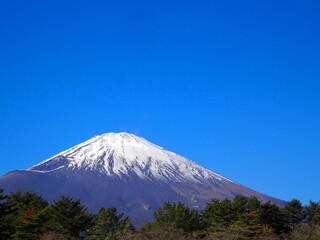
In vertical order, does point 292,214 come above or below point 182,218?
above

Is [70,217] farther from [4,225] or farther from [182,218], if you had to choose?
[182,218]

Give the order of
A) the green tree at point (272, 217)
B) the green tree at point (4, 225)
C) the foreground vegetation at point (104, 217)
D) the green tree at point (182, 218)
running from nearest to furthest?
the green tree at point (4, 225)
the foreground vegetation at point (104, 217)
the green tree at point (182, 218)
the green tree at point (272, 217)

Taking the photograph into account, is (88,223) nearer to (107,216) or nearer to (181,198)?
(107,216)

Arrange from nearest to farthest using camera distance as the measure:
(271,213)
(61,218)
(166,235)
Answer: (166,235) < (61,218) < (271,213)

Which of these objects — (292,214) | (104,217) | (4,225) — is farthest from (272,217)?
(4,225)

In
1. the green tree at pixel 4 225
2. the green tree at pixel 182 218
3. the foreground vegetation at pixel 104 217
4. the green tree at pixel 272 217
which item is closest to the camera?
the green tree at pixel 4 225

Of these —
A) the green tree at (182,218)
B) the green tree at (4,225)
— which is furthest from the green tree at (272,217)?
the green tree at (4,225)

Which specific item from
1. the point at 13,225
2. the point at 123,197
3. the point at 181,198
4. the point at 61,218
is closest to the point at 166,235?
the point at 13,225

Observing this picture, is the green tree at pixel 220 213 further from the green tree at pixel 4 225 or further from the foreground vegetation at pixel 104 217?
the green tree at pixel 4 225

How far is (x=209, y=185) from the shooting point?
195m

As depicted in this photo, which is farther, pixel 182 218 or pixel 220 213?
pixel 182 218

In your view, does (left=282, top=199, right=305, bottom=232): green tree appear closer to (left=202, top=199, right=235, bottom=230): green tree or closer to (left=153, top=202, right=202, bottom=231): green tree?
(left=202, top=199, right=235, bottom=230): green tree

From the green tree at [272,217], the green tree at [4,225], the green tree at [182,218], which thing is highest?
the green tree at [272,217]

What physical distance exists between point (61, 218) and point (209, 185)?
158 m
